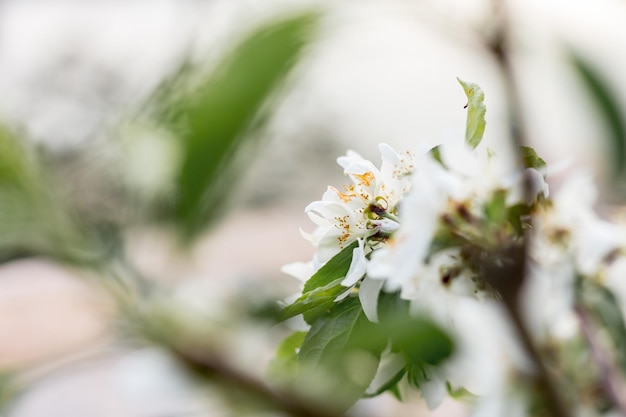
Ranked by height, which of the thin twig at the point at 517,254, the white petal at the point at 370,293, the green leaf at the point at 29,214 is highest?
the white petal at the point at 370,293

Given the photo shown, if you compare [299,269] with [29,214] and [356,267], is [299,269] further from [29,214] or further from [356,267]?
[29,214]

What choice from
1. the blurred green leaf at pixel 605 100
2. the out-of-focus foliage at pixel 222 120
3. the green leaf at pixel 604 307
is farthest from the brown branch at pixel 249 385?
the green leaf at pixel 604 307

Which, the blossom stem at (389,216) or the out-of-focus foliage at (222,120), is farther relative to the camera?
the blossom stem at (389,216)

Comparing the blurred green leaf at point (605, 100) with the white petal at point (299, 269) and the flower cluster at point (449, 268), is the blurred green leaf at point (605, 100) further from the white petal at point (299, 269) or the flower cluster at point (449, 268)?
the white petal at point (299, 269)

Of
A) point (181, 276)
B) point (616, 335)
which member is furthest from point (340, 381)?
point (616, 335)

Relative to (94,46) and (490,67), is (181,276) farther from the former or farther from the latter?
(94,46)

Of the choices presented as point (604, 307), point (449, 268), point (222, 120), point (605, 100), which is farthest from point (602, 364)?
point (222, 120)

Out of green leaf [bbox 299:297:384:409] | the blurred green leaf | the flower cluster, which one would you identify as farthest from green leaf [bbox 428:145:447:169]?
the blurred green leaf
